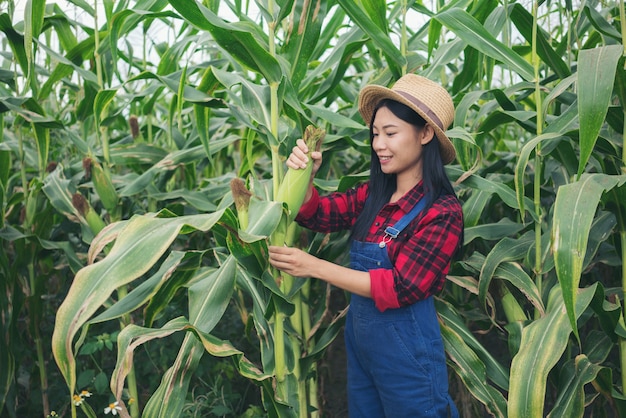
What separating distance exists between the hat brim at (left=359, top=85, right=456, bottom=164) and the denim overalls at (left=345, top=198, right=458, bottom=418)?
16 centimetres

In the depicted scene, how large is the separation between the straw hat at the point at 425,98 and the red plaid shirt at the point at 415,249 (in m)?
0.17

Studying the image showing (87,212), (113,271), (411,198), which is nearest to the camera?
(113,271)

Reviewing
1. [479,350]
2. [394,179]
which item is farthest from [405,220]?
[479,350]

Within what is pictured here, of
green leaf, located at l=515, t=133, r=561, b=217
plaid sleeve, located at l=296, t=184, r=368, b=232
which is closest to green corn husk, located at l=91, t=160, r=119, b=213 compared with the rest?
plaid sleeve, located at l=296, t=184, r=368, b=232

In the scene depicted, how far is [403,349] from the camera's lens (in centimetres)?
159

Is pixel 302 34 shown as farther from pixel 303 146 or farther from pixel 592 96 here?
pixel 592 96

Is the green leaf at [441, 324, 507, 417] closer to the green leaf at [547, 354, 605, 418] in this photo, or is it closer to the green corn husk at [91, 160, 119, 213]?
the green leaf at [547, 354, 605, 418]

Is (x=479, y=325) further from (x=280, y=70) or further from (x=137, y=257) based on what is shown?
(x=137, y=257)

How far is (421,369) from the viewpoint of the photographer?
1590 mm

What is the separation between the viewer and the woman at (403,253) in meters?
1.51

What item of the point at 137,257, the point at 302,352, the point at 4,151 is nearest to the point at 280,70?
the point at 137,257

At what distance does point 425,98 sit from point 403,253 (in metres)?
0.39

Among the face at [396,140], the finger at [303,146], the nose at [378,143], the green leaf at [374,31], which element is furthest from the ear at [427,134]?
the finger at [303,146]

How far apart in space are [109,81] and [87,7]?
9.7 inches
